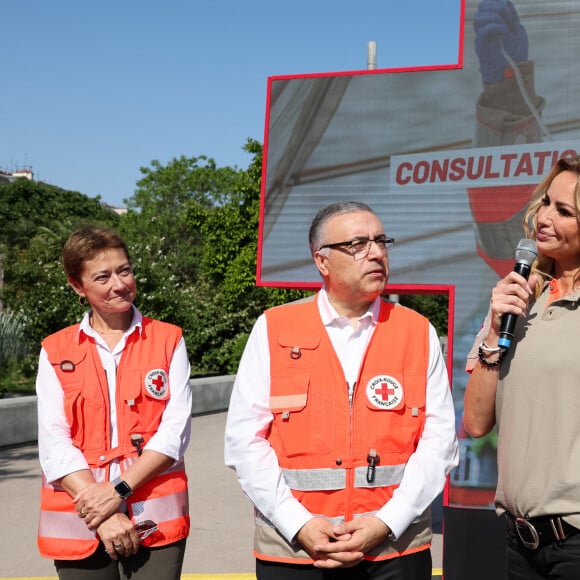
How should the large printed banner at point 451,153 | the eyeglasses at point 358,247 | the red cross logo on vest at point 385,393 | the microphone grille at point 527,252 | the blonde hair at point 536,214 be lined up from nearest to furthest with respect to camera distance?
the microphone grille at point 527,252, the blonde hair at point 536,214, the red cross logo on vest at point 385,393, the eyeglasses at point 358,247, the large printed banner at point 451,153

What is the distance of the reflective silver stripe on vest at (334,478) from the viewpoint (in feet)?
8.98

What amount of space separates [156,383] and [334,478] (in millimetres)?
892

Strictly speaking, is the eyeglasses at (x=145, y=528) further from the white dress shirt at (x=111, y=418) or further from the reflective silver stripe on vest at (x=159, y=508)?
the white dress shirt at (x=111, y=418)

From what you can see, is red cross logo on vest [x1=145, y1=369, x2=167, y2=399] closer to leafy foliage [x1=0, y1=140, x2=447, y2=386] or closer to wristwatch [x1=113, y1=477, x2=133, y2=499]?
wristwatch [x1=113, y1=477, x2=133, y2=499]

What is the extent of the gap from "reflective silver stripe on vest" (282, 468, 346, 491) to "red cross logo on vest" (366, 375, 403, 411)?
0.26 meters

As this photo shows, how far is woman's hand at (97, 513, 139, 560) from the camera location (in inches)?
119

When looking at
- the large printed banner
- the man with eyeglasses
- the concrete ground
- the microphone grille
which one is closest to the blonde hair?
the microphone grille

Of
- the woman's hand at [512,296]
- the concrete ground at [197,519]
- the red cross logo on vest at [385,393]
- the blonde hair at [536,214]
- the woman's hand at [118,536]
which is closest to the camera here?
the woman's hand at [512,296]

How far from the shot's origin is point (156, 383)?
326 cm

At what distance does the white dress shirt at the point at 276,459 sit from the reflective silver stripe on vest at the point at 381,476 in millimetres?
33

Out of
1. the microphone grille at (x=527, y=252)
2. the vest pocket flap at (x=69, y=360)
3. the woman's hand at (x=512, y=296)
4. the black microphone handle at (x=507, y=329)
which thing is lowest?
the vest pocket flap at (x=69, y=360)

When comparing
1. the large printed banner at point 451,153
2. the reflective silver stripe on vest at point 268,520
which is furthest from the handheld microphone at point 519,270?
the large printed banner at point 451,153

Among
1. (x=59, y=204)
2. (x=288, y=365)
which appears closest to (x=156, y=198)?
(x=59, y=204)

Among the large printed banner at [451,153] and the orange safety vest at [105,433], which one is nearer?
the orange safety vest at [105,433]
